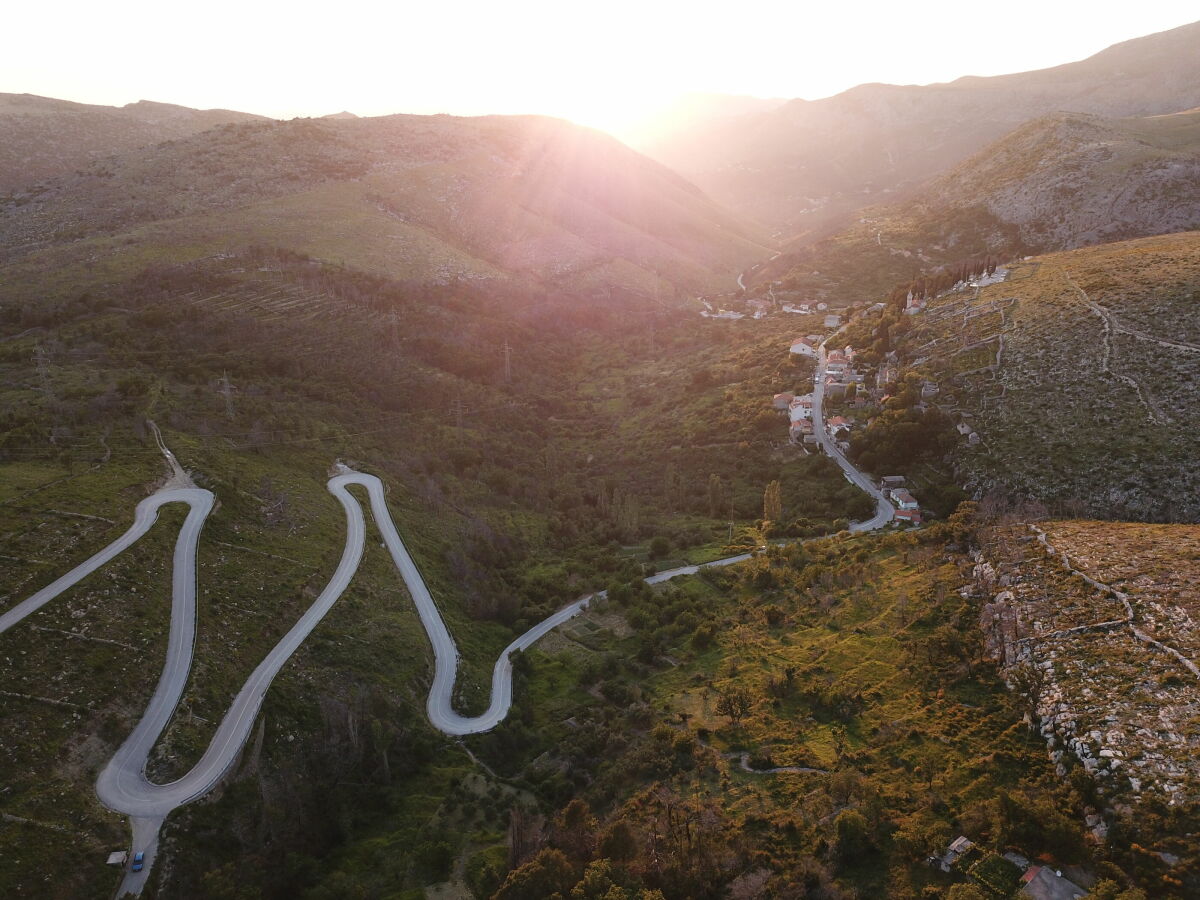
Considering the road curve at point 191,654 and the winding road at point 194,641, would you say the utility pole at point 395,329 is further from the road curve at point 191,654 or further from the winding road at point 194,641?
the road curve at point 191,654

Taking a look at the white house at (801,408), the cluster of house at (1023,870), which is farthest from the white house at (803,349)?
the cluster of house at (1023,870)

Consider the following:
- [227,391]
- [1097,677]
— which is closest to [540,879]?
[1097,677]

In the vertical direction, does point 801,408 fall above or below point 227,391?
below

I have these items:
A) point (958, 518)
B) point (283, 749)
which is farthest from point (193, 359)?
point (958, 518)

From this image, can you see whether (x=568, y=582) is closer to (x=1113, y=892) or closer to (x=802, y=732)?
(x=802, y=732)

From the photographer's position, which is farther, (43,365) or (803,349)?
(803,349)
